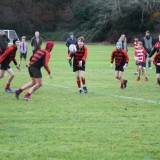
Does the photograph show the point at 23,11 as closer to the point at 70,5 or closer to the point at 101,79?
the point at 70,5

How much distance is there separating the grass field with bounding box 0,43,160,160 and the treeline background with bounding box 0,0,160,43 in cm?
4204

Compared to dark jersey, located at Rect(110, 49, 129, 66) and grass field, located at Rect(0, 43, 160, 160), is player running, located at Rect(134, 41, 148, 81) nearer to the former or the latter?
grass field, located at Rect(0, 43, 160, 160)

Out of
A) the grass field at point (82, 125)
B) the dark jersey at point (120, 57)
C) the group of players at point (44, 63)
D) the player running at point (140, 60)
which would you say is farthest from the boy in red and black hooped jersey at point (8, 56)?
the player running at point (140, 60)

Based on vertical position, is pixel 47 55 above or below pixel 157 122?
above

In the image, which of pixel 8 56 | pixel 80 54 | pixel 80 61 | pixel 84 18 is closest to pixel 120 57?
pixel 80 54

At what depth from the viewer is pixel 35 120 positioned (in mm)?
11000

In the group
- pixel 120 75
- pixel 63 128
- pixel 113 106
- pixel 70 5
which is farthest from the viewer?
pixel 70 5

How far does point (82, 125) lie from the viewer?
10.4m

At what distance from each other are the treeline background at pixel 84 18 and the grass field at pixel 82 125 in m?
42.0

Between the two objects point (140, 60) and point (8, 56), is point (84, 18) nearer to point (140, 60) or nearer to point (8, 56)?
point (140, 60)

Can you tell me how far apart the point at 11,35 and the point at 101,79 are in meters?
41.9

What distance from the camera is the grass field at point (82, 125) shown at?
8.03 metres

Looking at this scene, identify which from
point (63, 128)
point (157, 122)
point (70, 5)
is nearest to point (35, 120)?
point (63, 128)

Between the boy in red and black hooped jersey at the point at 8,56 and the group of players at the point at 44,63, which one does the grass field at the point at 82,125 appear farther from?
the boy in red and black hooped jersey at the point at 8,56
